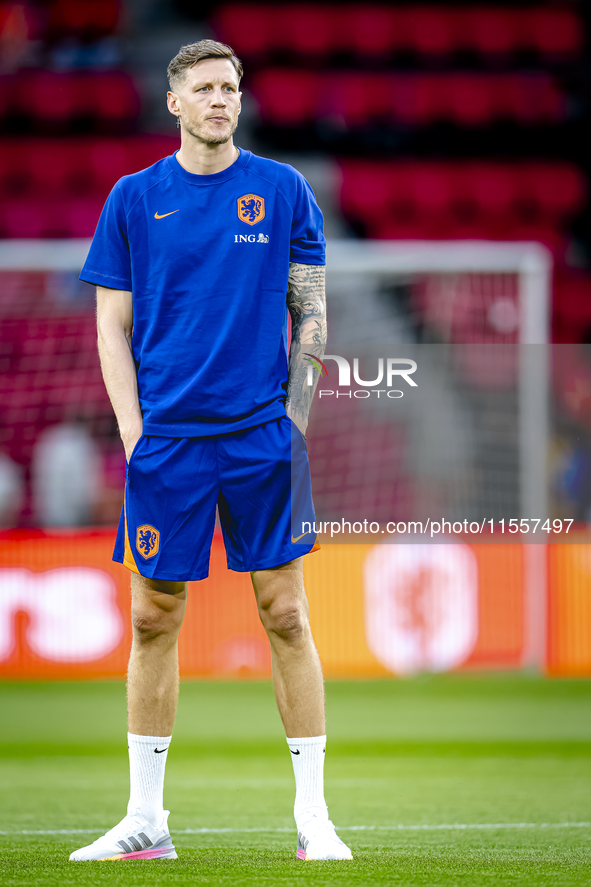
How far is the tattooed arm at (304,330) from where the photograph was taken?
117 inches

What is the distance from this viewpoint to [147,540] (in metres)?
2.86

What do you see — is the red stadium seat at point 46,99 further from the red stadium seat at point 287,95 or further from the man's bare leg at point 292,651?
the man's bare leg at point 292,651

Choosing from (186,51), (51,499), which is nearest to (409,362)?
(186,51)

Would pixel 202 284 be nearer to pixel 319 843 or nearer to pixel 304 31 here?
pixel 319 843

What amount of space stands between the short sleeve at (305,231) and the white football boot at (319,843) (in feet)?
4.31

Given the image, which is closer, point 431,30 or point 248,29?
point 248,29

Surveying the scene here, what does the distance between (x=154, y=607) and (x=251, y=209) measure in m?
0.96

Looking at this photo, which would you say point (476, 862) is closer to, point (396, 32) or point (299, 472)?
point (299, 472)

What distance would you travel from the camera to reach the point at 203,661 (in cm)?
738

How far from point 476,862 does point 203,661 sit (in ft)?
15.4

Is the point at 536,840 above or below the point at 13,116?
Answer: below

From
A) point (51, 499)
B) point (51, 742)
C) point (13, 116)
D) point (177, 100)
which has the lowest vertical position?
point (51, 742)

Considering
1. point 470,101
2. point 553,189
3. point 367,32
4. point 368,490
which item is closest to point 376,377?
point 368,490

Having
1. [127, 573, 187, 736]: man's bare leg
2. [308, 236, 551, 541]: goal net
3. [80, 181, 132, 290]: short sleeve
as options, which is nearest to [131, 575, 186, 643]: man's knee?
[127, 573, 187, 736]: man's bare leg
